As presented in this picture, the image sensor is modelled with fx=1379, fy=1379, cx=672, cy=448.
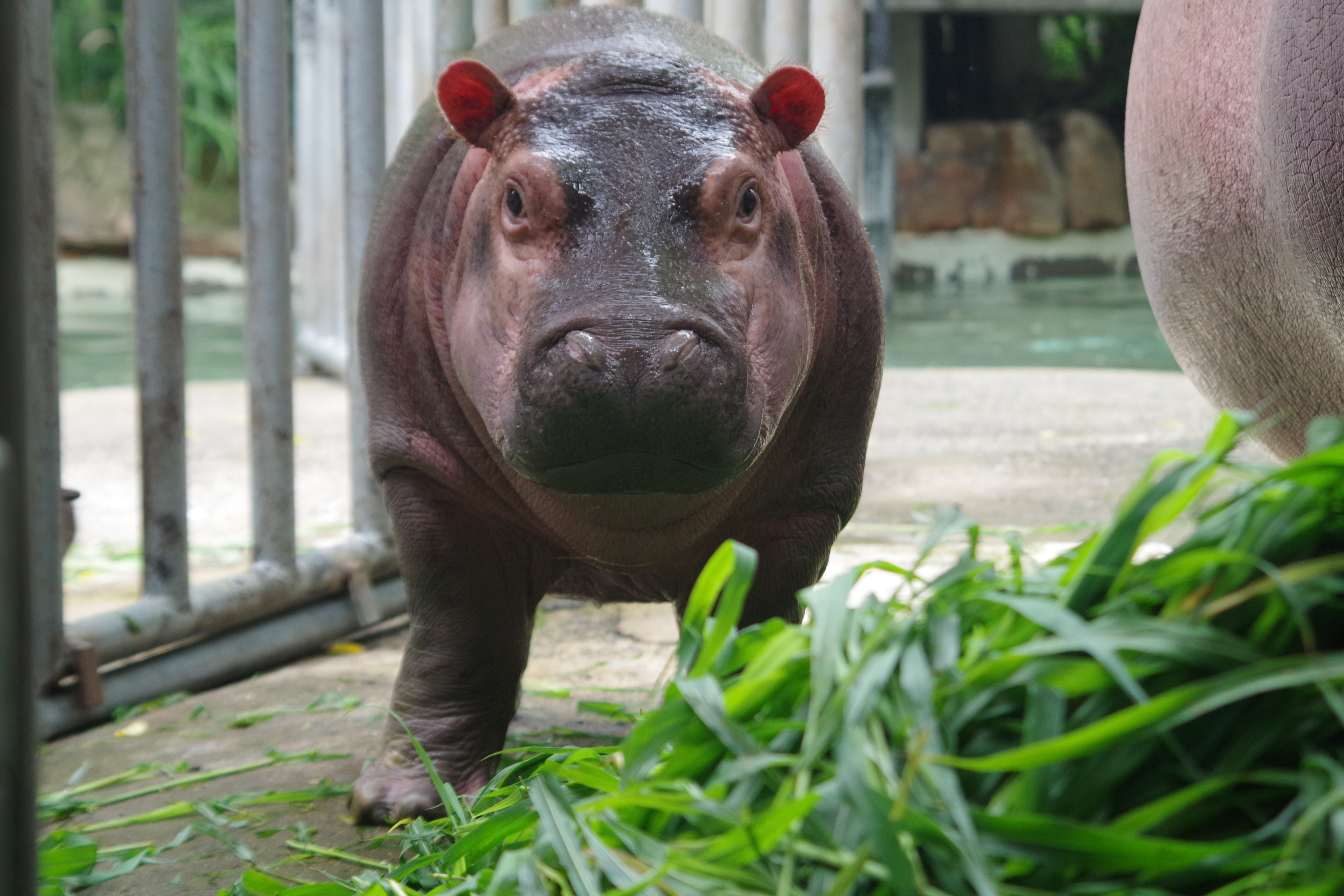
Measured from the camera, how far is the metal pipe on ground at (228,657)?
2623 mm

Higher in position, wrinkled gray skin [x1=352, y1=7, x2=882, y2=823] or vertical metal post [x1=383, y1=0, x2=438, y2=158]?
vertical metal post [x1=383, y1=0, x2=438, y2=158]

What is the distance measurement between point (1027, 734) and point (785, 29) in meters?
3.25

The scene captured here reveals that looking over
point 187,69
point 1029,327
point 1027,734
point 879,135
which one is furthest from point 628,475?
point 187,69

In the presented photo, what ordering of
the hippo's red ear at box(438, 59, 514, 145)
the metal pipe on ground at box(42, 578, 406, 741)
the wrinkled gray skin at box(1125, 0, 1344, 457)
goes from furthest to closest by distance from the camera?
the metal pipe on ground at box(42, 578, 406, 741)
the hippo's red ear at box(438, 59, 514, 145)
the wrinkled gray skin at box(1125, 0, 1344, 457)

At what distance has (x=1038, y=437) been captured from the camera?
19.3 feet

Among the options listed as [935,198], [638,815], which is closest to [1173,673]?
[638,815]

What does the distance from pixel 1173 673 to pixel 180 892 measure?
133cm

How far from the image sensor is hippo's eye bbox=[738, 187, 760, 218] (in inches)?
79.6

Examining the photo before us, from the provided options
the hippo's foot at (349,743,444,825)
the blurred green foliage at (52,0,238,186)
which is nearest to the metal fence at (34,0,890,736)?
the hippo's foot at (349,743,444,825)

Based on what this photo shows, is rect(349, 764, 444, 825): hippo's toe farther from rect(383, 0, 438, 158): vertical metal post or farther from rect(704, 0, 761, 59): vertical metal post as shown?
rect(704, 0, 761, 59): vertical metal post

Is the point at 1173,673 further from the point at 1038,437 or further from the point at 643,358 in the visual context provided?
the point at 1038,437

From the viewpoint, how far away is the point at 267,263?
3145 millimetres

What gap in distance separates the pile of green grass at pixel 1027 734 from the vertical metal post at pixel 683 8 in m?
2.77

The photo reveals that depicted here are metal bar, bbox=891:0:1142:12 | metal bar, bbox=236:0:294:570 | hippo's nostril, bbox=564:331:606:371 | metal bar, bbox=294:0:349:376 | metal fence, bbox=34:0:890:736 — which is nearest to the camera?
hippo's nostril, bbox=564:331:606:371
